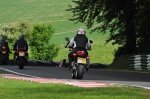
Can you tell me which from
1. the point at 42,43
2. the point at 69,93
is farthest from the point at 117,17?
the point at 42,43

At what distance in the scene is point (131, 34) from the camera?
1524 inches

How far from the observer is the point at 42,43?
112 m

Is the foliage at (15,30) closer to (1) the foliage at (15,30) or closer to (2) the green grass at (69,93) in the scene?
(1) the foliage at (15,30)

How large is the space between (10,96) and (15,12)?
8344 centimetres

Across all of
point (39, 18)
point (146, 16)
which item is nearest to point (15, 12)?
point (39, 18)

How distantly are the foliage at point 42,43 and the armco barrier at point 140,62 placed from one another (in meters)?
66.9

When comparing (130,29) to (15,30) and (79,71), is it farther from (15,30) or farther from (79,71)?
(15,30)

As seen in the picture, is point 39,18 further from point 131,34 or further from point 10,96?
point 10,96

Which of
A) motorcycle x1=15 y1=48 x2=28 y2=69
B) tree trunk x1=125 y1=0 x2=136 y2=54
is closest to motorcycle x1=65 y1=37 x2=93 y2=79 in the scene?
motorcycle x1=15 y1=48 x2=28 y2=69

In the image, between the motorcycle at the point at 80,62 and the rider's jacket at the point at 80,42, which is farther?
the rider's jacket at the point at 80,42

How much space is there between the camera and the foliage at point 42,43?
10438cm

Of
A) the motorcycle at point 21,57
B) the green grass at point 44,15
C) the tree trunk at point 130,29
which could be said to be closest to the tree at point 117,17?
the tree trunk at point 130,29

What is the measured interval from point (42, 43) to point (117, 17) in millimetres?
72159

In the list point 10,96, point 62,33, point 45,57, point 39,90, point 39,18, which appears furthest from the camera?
point 45,57
